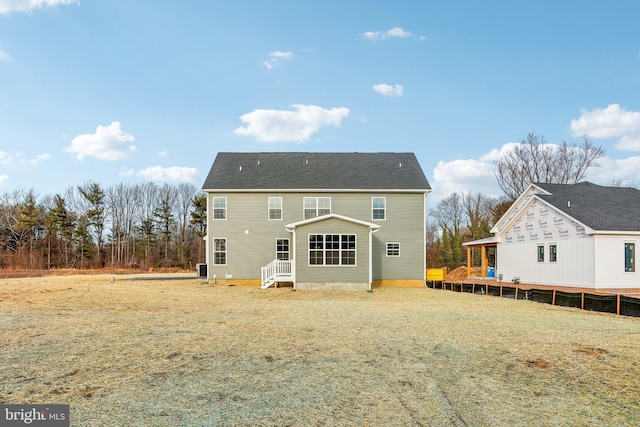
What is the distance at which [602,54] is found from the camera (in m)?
18.6

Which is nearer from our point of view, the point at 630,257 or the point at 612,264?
the point at 612,264

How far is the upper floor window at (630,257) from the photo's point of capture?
17.9 meters

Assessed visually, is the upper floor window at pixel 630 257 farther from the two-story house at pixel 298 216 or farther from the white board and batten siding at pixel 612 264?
the two-story house at pixel 298 216

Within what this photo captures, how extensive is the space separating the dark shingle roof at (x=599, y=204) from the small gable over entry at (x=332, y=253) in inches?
370

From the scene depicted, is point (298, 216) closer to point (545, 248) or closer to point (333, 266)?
point (333, 266)

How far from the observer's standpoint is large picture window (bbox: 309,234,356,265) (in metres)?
18.7

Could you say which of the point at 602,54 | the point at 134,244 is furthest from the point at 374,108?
the point at 134,244

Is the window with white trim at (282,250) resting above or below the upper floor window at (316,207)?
below

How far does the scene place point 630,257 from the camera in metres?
18.0

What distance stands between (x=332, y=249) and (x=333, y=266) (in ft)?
2.51

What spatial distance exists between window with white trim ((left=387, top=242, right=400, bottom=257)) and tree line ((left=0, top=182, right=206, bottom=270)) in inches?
1028

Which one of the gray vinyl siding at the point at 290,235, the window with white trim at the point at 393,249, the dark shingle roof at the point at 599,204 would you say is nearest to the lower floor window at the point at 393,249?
the window with white trim at the point at 393,249

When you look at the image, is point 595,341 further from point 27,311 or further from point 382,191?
point 382,191

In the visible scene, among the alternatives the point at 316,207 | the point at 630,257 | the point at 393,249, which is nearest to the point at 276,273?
the point at 316,207
